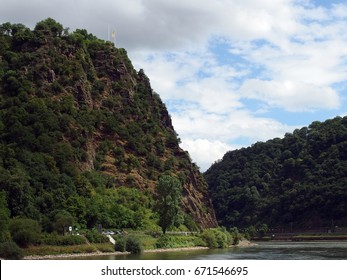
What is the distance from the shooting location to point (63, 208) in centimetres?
9956

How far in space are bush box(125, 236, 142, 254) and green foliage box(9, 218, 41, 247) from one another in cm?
1463

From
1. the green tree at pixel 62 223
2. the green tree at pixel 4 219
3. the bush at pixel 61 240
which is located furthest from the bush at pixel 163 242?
the green tree at pixel 4 219

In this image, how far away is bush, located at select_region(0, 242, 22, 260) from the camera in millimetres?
67938

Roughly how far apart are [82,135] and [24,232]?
57203 mm

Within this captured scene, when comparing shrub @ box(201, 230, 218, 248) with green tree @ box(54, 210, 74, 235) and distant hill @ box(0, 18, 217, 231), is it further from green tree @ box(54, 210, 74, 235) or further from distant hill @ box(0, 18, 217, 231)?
green tree @ box(54, 210, 74, 235)

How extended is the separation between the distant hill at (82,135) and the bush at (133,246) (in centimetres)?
1295

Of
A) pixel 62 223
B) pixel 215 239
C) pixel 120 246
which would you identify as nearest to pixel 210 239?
pixel 215 239

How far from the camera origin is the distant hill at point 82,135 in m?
102

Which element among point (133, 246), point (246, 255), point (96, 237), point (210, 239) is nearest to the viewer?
point (246, 255)

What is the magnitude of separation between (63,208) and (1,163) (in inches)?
548

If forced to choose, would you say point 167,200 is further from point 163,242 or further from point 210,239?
point 210,239

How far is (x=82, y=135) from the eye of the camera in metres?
131

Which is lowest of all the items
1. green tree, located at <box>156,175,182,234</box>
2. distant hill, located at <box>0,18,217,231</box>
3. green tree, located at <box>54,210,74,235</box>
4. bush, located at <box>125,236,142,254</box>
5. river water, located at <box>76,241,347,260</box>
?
river water, located at <box>76,241,347,260</box>

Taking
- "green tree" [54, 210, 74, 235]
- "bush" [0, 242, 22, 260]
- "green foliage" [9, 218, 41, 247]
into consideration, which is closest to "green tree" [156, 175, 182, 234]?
"green tree" [54, 210, 74, 235]
